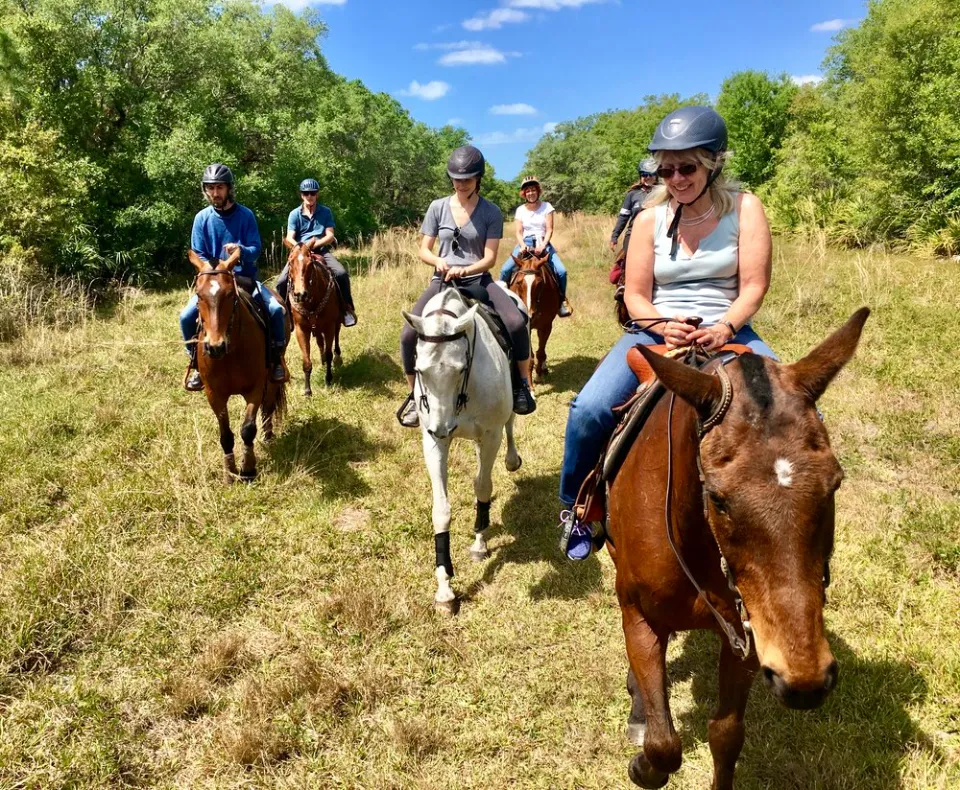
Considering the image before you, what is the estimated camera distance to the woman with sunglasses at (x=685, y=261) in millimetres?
2650

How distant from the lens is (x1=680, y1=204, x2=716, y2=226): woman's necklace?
279 centimetres

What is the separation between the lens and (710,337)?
2.34 metres

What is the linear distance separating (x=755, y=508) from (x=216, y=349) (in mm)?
4959

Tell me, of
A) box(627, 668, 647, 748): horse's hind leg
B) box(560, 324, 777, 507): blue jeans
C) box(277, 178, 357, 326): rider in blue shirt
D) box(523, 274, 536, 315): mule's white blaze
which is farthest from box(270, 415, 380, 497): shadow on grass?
box(523, 274, 536, 315): mule's white blaze

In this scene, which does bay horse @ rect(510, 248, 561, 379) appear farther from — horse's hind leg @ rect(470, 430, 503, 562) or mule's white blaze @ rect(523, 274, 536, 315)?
horse's hind leg @ rect(470, 430, 503, 562)

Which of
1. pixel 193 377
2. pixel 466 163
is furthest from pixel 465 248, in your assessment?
pixel 193 377

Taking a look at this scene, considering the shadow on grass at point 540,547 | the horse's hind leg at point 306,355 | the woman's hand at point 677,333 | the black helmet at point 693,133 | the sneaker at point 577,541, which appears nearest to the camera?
the woman's hand at point 677,333

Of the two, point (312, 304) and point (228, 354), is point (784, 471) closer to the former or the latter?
point (228, 354)

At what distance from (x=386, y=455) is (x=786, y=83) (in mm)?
42761

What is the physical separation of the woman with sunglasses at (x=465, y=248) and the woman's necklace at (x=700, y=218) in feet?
7.47

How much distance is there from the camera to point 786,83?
36.1m

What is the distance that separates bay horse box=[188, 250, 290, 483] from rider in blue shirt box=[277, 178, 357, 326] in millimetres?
3277

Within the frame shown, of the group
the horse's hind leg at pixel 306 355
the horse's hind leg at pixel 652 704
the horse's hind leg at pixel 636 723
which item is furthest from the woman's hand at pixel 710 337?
the horse's hind leg at pixel 306 355

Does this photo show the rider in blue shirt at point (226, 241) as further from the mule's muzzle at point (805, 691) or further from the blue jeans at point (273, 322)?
the mule's muzzle at point (805, 691)
